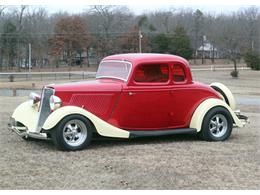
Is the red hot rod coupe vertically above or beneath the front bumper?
above

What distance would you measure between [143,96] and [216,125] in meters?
1.50

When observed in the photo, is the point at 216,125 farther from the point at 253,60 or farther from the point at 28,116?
the point at 253,60

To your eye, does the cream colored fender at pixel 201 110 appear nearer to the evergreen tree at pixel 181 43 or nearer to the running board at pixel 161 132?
the running board at pixel 161 132

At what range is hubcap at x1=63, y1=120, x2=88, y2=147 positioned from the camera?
762cm

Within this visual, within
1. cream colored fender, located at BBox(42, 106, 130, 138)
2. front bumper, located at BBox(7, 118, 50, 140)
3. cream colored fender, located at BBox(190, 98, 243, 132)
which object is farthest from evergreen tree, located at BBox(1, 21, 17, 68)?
cream colored fender, located at BBox(42, 106, 130, 138)

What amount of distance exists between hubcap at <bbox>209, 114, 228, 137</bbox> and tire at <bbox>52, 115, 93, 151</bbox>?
2287 millimetres

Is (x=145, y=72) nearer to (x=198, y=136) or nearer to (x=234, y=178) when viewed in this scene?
(x=198, y=136)

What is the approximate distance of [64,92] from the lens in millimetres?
7961

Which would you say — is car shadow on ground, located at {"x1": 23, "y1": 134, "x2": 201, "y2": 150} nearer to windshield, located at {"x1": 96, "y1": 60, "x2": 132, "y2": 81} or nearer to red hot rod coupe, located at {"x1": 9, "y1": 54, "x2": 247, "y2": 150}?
red hot rod coupe, located at {"x1": 9, "y1": 54, "x2": 247, "y2": 150}

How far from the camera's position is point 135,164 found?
257 inches

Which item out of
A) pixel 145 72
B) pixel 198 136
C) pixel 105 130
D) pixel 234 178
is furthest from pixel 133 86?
pixel 234 178

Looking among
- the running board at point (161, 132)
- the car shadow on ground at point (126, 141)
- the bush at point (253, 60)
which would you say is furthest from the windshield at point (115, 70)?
the bush at point (253, 60)

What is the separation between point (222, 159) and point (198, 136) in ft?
6.06

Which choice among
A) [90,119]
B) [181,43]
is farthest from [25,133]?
[181,43]
